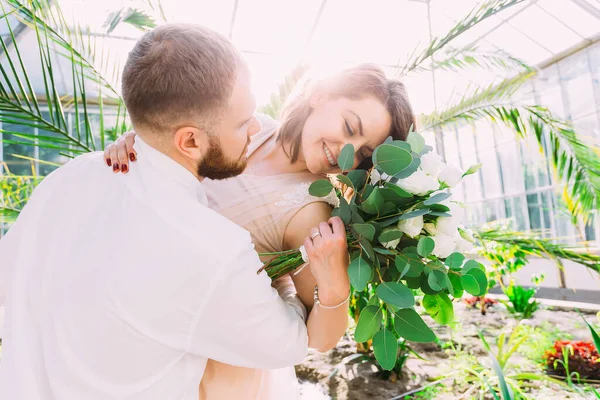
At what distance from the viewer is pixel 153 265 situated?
0.82 metres

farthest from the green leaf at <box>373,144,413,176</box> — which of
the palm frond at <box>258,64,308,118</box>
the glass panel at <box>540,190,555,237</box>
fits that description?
the glass panel at <box>540,190,555,237</box>

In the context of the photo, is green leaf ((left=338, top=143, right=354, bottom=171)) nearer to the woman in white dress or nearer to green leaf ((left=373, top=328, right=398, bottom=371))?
the woman in white dress

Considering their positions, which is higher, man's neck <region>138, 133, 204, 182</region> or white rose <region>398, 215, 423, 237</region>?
man's neck <region>138, 133, 204, 182</region>

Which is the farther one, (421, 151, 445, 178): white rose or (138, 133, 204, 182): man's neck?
(421, 151, 445, 178): white rose

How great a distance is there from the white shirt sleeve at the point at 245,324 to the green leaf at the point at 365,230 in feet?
0.78

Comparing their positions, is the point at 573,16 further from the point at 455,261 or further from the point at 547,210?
the point at 455,261

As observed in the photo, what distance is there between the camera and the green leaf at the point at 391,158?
3.30ft

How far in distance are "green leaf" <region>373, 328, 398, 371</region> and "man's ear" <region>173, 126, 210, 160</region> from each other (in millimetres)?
550

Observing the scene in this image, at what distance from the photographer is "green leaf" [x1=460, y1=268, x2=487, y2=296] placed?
3.39 feet

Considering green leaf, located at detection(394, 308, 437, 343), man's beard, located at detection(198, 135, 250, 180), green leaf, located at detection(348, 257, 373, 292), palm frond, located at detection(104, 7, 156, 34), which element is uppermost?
palm frond, located at detection(104, 7, 156, 34)

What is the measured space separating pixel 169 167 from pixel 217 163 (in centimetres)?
11

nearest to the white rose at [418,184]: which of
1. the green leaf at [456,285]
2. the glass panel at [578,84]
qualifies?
the green leaf at [456,285]

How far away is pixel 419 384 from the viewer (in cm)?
324

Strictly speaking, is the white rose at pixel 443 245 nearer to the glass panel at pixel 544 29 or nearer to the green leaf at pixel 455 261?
the green leaf at pixel 455 261
